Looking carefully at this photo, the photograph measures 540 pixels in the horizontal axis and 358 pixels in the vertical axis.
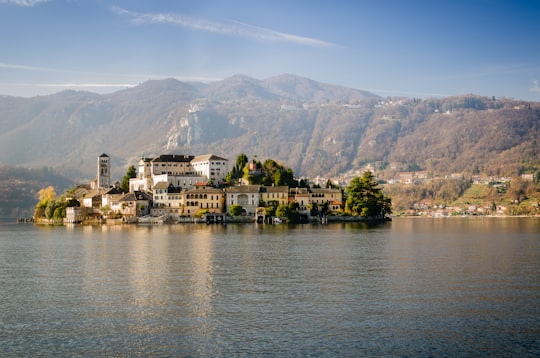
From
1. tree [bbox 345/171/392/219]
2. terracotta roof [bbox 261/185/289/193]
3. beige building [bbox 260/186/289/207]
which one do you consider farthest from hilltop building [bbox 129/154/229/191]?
tree [bbox 345/171/392/219]

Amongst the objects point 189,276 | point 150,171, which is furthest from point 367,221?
point 189,276

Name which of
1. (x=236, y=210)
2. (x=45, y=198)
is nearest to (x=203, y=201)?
(x=236, y=210)

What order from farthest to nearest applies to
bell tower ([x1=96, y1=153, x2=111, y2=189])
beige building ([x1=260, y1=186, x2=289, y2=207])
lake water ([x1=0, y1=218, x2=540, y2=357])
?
1. bell tower ([x1=96, y1=153, x2=111, y2=189])
2. beige building ([x1=260, y1=186, x2=289, y2=207])
3. lake water ([x1=0, y1=218, x2=540, y2=357])

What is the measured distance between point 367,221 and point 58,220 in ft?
232

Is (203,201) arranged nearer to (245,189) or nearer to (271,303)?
(245,189)

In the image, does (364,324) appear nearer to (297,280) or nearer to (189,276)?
(297,280)

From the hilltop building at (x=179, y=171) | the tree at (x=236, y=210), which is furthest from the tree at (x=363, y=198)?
the hilltop building at (x=179, y=171)

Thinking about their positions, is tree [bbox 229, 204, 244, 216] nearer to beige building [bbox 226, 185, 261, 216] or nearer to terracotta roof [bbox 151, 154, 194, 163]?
beige building [bbox 226, 185, 261, 216]

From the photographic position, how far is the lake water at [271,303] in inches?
1232

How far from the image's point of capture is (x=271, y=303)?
3997 centimetres

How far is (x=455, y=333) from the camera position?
109 ft

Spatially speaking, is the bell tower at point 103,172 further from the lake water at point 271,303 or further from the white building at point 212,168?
the lake water at point 271,303

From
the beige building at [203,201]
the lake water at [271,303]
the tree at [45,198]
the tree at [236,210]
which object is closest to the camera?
the lake water at [271,303]

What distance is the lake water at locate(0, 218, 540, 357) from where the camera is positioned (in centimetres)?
3128
